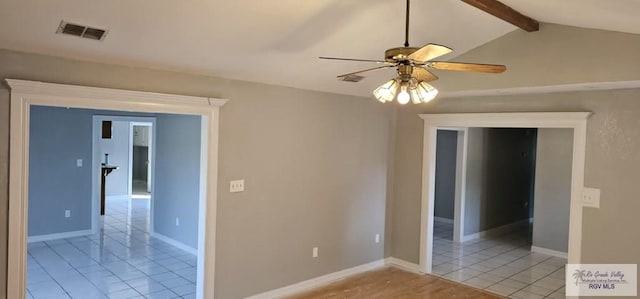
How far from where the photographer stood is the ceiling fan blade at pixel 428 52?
2.02 metres

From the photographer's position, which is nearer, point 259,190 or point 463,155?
point 259,190

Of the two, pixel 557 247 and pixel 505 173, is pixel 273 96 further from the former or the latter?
pixel 505 173

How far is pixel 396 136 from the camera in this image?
5656 millimetres

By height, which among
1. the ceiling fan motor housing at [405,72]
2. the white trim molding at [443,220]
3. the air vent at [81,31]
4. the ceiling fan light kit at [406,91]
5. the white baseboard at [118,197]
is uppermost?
the air vent at [81,31]

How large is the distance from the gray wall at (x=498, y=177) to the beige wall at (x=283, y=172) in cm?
238

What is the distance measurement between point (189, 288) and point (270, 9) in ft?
10.7

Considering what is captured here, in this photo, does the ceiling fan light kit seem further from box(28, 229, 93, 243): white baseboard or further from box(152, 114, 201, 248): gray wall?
box(28, 229, 93, 243): white baseboard

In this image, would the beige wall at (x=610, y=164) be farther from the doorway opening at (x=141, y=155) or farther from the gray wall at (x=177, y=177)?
the doorway opening at (x=141, y=155)

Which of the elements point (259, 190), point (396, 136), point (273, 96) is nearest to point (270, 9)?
point (273, 96)

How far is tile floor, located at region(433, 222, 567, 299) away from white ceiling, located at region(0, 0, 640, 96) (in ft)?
9.41

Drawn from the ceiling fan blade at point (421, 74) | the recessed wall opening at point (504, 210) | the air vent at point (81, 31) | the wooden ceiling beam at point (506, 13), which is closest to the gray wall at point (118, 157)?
the recessed wall opening at point (504, 210)

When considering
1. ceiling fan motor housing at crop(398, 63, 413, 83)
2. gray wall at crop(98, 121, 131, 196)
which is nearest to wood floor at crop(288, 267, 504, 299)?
ceiling fan motor housing at crop(398, 63, 413, 83)

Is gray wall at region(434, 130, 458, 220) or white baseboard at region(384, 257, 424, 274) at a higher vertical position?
gray wall at region(434, 130, 458, 220)

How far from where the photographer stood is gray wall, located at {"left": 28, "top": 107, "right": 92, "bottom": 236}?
6.33m
